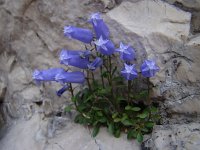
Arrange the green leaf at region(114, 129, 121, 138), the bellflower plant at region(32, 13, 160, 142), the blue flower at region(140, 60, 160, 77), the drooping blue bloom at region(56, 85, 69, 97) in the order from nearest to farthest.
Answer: the blue flower at region(140, 60, 160, 77) < the bellflower plant at region(32, 13, 160, 142) < the green leaf at region(114, 129, 121, 138) < the drooping blue bloom at region(56, 85, 69, 97)

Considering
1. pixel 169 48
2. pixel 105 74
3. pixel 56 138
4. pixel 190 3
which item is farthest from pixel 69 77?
pixel 190 3

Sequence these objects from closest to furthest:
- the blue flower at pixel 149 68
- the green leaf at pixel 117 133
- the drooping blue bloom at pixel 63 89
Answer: the blue flower at pixel 149 68, the green leaf at pixel 117 133, the drooping blue bloom at pixel 63 89

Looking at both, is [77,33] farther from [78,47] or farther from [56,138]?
[56,138]

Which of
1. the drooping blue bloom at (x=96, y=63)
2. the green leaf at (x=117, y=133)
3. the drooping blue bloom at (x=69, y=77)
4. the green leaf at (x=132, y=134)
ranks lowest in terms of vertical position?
the green leaf at (x=117, y=133)

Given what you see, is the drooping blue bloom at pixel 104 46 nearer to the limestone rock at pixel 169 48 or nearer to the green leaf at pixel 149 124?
the limestone rock at pixel 169 48

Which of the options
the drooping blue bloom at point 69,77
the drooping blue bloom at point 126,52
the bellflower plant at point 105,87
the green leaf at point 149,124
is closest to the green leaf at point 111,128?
the bellflower plant at point 105,87

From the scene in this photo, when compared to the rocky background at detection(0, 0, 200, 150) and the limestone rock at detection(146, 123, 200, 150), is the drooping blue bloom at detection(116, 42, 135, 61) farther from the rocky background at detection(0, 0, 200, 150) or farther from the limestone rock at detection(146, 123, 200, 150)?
the limestone rock at detection(146, 123, 200, 150)

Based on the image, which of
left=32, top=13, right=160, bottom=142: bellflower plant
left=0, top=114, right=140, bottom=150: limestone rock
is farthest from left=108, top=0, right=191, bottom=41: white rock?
left=0, top=114, right=140, bottom=150: limestone rock
